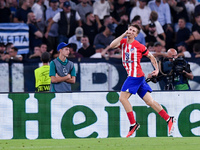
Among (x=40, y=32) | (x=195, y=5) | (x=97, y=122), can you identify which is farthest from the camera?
(x=195, y=5)

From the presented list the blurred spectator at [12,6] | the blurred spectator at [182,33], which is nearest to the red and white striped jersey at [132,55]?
the blurred spectator at [182,33]

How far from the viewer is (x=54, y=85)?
9.85m

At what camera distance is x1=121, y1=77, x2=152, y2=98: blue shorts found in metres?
8.19

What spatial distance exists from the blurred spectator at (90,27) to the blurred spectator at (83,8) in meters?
0.30

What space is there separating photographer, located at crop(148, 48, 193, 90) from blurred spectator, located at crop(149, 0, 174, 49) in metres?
3.81

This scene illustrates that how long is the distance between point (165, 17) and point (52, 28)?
3380mm

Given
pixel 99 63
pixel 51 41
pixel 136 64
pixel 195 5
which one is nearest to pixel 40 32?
pixel 51 41

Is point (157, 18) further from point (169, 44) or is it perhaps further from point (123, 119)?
point (123, 119)

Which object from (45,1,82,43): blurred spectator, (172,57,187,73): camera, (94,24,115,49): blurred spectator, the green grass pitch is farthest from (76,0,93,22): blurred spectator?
the green grass pitch

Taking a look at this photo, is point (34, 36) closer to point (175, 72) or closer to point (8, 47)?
point (8, 47)

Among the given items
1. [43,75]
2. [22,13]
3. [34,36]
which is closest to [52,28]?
[34,36]

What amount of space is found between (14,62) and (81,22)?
311cm

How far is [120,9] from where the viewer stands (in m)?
14.9

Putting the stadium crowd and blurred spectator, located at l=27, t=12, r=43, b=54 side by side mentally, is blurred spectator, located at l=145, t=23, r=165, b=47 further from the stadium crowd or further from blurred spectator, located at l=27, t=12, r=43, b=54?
blurred spectator, located at l=27, t=12, r=43, b=54
